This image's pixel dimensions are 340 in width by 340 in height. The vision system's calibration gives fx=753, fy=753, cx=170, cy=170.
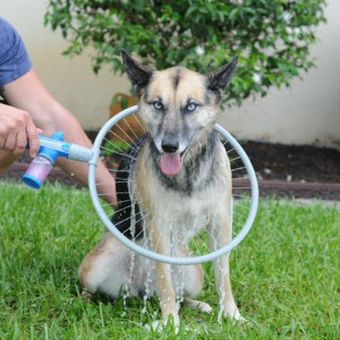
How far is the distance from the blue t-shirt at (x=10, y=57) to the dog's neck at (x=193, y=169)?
103 cm

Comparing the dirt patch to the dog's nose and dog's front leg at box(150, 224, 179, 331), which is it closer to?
dog's front leg at box(150, 224, 179, 331)

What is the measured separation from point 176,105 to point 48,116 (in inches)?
44.2

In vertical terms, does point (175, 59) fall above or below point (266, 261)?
above

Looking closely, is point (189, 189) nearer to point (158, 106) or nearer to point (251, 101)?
point (158, 106)

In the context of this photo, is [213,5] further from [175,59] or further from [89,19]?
[89,19]

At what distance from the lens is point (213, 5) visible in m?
6.10

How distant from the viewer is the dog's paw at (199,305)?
3551 mm

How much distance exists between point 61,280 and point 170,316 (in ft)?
2.59

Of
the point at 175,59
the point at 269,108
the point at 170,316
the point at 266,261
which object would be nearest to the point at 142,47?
the point at 175,59

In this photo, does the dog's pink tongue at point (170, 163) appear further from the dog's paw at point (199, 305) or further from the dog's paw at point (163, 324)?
the dog's paw at point (199, 305)

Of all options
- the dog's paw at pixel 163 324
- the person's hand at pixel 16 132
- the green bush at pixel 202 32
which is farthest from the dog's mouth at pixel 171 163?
the green bush at pixel 202 32

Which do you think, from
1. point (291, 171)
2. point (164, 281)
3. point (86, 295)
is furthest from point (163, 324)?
point (291, 171)

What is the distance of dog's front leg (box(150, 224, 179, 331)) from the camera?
326 centimetres

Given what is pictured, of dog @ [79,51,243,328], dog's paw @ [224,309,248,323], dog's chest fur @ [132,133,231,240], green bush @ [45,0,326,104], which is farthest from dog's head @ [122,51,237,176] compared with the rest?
green bush @ [45,0,326,104]
